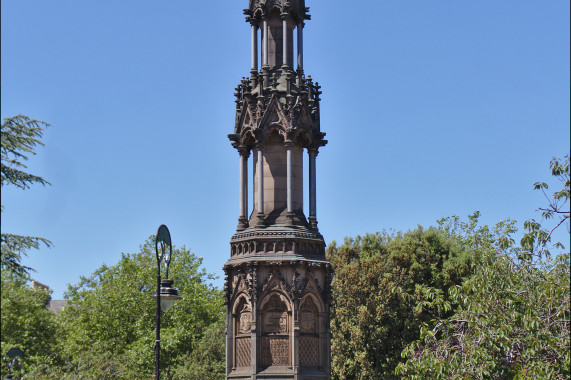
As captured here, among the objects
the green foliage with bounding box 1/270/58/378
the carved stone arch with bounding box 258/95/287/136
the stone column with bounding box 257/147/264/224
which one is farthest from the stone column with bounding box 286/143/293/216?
the green foliage with bounding box 1/270/58/378

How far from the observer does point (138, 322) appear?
141 ft

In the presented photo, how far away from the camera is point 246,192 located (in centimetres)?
2384

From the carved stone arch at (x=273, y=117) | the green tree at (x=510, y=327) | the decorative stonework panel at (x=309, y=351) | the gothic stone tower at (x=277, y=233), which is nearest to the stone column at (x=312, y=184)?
the gothic stone tower at (x=277, y=233)

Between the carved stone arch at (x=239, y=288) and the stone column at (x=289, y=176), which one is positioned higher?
the stone column at (x=289, y=176)

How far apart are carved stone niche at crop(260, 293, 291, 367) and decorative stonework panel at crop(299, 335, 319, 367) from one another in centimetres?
37

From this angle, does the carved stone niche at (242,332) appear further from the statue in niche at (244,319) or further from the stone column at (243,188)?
the stone column at (243,188)

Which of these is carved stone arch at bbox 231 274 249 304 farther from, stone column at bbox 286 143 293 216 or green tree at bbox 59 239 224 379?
green tree at bbox 59 239 224 379

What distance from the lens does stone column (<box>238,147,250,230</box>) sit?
23.6 m

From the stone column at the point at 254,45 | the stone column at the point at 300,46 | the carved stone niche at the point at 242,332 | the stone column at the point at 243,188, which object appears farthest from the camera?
the stone column at the point at 254,45

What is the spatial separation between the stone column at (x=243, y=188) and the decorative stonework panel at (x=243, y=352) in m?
3.14

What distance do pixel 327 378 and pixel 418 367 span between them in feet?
12.3

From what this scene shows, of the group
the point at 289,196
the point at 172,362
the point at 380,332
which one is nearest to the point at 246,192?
the point at 289,196

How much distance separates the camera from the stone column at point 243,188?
2359 cm

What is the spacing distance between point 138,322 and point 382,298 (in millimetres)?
12526
